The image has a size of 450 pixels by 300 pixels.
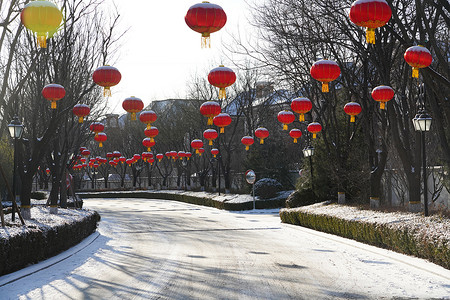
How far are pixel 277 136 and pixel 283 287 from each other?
39.6 meters

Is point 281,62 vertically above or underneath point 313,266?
above

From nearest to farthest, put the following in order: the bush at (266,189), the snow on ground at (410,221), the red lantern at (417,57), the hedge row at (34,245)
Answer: the hedge row at (34,245) → the snow on ground at (410,221) → the red lantern at (417,57) → the bush at (266,189)

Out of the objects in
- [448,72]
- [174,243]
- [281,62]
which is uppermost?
[281,62]

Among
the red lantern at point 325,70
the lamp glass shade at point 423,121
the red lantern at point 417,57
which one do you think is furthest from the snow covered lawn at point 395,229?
the red lantern at point 325,70

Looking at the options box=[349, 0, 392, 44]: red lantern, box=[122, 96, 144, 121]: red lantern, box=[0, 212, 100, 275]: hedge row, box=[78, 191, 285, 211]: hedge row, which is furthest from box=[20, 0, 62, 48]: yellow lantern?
box=[78, 191, 285, 211]: hedge row

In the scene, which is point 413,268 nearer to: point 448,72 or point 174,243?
point 448,72

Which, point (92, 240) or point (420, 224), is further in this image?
point (92, 240)

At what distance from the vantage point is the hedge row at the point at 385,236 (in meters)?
10.1

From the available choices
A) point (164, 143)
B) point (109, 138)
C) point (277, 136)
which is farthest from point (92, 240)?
point (109, 138)

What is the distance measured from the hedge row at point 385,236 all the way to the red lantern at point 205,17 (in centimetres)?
636

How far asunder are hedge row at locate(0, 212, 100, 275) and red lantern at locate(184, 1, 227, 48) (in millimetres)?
5691

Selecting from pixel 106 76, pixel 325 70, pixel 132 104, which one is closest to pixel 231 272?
pixel 325 70

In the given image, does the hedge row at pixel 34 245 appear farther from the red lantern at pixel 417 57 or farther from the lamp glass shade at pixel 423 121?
the lamp glass shade at pixel 423 121

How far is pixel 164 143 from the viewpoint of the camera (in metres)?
56.8
